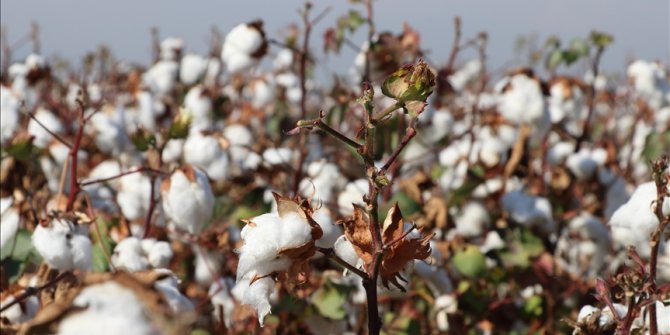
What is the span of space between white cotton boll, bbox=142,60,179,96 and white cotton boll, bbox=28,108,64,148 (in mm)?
1123

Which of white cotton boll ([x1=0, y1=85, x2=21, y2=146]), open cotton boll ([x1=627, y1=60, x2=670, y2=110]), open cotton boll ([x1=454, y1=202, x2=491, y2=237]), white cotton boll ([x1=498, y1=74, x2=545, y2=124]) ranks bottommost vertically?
white cotton boll ([x1=0, y1=85, x2=21, y2=146])

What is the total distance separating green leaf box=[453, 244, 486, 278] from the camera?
2051mm

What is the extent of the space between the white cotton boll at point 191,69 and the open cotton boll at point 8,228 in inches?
112

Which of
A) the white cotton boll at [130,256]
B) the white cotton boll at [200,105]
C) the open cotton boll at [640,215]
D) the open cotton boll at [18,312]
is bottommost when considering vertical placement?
the open cotton boll at [18,312]

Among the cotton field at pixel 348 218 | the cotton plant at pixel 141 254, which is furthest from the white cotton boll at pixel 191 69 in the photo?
the cotton plant at pixel 141 254

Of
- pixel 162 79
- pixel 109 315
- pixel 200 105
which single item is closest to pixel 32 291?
pixel 109 315

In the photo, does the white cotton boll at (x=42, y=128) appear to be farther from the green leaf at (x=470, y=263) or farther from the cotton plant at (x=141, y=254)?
the green leaf at (x=470, y=263)

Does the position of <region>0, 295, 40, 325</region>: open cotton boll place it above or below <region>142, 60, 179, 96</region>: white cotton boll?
below

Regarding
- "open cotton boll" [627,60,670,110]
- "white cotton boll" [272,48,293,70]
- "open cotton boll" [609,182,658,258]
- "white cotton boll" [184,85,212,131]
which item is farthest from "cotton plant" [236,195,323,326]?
"white cotton boll" [272,48,293,70]

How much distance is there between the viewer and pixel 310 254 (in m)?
0.86

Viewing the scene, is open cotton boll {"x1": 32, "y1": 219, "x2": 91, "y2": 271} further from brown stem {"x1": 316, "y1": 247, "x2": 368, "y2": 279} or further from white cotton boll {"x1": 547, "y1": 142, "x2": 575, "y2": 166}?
white cotton boll {"x1": 547, "y1": 142, "x2": 575, "y2": 166}

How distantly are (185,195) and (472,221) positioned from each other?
1002 millimetres

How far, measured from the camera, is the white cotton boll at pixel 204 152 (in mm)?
2250

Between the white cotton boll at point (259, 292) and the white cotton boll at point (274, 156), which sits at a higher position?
the white cotton boll at point (274, 156)
